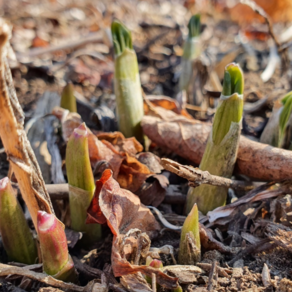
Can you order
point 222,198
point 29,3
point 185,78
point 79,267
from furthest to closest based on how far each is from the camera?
point 29,3 < point 185,78 < point 222,198 < point 79,267

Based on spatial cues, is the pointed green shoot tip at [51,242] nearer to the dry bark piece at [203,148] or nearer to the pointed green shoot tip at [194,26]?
the dry bark piece at [203,148]

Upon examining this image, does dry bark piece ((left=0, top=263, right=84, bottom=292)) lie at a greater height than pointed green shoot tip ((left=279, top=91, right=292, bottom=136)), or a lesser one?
lesser

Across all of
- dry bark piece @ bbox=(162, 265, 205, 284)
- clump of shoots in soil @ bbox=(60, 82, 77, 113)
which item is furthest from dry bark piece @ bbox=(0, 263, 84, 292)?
clump of shoots in soil @ bbox=(60, 82, 77, 113)

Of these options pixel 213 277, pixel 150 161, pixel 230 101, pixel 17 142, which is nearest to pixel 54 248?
pixel 17 142

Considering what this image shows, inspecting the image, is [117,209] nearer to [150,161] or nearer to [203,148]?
[150,161]

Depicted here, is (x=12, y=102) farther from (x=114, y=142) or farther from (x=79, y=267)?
(x=114, y=142)

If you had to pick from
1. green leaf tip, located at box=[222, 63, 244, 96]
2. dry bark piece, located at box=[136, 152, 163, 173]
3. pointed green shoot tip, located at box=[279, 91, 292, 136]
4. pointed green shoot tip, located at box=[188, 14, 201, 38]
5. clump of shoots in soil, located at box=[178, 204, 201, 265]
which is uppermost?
pointed green shoot tip, located at box=[188, 14, 201, 38]

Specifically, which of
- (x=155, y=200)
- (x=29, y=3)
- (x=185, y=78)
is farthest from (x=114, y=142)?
(x=29, y=3)

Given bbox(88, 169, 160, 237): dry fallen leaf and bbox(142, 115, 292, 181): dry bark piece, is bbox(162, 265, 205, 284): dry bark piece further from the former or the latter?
bbox(142, 115, 292, 181): dry bark piece
